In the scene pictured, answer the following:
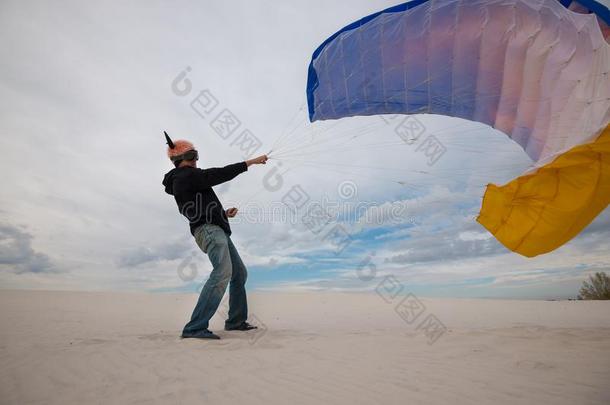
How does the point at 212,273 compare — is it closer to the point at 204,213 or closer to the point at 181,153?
the point at 204,213

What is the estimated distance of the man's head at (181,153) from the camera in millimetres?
5398

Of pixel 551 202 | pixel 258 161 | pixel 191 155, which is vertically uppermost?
pixel 191 155

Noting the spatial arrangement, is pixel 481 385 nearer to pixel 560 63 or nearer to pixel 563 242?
pixel 563 242

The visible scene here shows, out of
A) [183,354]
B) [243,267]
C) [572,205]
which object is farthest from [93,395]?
[572,205]

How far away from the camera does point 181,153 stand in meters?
5.40

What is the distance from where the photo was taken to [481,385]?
2.84 m

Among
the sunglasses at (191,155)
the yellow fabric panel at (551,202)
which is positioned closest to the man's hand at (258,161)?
the sunglasses at (191,155)

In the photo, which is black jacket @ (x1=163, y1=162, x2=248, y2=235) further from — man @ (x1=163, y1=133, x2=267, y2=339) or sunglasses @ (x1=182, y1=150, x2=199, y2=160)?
sunglasses @ (x1=182, y1=150, x2=199, y2=160)

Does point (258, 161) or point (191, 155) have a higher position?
point (191, 155)

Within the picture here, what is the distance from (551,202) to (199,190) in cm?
468

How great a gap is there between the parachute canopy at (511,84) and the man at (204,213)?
2828 mm

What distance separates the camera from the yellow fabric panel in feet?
15.2

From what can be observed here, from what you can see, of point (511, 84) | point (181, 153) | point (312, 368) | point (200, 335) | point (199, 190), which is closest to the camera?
point (312, 368)

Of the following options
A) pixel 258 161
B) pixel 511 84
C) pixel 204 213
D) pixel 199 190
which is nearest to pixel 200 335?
pixel 204 213
